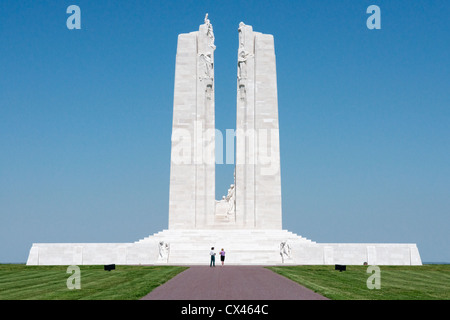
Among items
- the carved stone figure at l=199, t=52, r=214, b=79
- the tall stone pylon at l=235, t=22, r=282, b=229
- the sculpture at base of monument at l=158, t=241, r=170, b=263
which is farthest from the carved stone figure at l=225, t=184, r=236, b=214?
the sculpture at base of monument at l=158, t=241, r=170, b=263

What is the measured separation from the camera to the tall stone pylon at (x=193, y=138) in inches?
1996

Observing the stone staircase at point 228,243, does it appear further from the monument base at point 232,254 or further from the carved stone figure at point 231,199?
the carved stone figure at point 231,199

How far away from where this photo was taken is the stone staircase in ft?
133

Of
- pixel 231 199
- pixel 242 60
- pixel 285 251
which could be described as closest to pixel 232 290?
pixel 285 251

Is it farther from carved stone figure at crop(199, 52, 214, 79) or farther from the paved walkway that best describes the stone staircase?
the paved walkway

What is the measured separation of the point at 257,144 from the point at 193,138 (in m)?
6.18

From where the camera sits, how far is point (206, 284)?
2039 cm

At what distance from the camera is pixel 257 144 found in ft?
169

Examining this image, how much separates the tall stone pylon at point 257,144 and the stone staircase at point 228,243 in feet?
11.7

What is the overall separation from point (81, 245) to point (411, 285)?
86.4ft

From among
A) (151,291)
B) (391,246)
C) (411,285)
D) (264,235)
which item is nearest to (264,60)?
(264,235)

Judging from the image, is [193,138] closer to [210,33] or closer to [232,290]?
[210,33]

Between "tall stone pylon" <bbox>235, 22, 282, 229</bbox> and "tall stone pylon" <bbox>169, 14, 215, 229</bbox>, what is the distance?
2.78 metres

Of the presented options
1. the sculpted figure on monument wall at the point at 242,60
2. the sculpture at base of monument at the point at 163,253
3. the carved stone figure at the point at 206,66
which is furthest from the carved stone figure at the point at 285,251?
the carved stone figure at the point at 206,66
